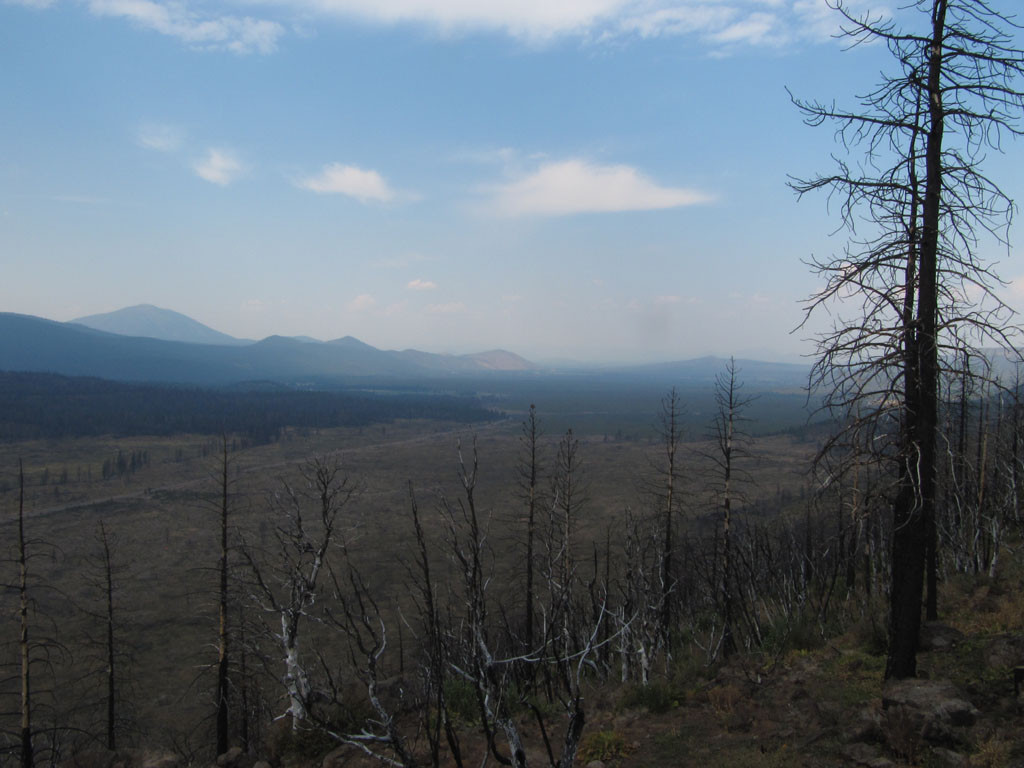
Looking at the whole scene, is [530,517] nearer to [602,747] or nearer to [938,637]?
[602,747]

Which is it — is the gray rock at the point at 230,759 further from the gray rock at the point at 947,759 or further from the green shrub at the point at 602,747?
the gray rock at the point at 947,759

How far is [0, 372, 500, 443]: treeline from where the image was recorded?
419 ft

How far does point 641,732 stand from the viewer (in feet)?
32.2

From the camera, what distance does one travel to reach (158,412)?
498 feet

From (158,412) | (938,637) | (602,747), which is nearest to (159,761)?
(602,747)

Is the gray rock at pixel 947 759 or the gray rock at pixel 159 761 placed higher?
the gray rock at pixel 947 759

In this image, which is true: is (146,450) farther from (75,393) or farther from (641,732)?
(641,732)

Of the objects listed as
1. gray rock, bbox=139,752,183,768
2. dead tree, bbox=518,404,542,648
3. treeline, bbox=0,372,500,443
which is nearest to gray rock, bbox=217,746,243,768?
gray rock, bbox=139,752,183,768

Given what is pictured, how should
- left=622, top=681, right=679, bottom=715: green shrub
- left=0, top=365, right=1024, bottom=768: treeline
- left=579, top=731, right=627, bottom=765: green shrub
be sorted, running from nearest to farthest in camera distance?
left=0, top=365, right=1024, bottom=768: treeline
left=579, top=731, right=627, bottom=765: green shrub
left=622, top=681, right=679, bottom=715: green shrub

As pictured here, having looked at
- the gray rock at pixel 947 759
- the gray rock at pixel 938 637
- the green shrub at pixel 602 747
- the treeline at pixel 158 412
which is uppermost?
the gray rock at pixel 947 759

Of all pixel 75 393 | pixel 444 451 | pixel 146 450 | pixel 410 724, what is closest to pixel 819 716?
pixel 410 724

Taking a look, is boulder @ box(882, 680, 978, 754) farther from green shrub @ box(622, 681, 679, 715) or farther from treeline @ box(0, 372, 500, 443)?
treeline @ box(0, 372, 500, 443)

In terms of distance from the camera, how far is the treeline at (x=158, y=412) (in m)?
128

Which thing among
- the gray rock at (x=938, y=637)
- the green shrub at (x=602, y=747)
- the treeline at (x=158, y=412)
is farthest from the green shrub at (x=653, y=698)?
the treeline at (x=158, y=412)
